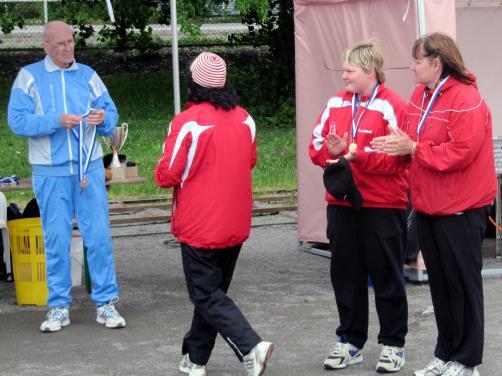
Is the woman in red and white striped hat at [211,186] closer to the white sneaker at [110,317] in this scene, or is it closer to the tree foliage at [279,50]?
the white sneaker at [110,317]

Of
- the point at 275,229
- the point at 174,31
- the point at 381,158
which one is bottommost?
the point at 275,229

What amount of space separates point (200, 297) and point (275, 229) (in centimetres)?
500

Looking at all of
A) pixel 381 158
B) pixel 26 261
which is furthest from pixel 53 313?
pixel 381 158

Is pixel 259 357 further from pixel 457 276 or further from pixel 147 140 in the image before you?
pixel 147 140

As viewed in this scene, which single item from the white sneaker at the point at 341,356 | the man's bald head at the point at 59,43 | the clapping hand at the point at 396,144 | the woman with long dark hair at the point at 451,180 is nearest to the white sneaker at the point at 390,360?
the white sneaker at the point at 341,356

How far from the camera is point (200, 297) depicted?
5.52 metres

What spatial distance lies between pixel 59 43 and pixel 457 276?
2905 millimetres

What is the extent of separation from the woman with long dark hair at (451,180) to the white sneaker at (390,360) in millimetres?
315

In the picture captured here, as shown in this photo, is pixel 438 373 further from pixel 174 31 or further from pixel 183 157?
pixel 174 31

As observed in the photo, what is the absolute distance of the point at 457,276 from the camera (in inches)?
214

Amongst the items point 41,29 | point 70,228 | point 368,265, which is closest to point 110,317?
point 70,228

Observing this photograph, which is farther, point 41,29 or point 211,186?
point 41,29

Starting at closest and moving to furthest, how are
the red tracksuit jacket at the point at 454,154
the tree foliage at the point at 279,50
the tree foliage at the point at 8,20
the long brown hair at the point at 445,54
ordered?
the red tracksuit jacket at the point at 454,154
the long brown hair at the point at 445,54
the tree foliage at the point at 279,50
the tree foliage at the point at 8,20

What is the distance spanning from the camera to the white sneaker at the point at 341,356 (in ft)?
19.3
